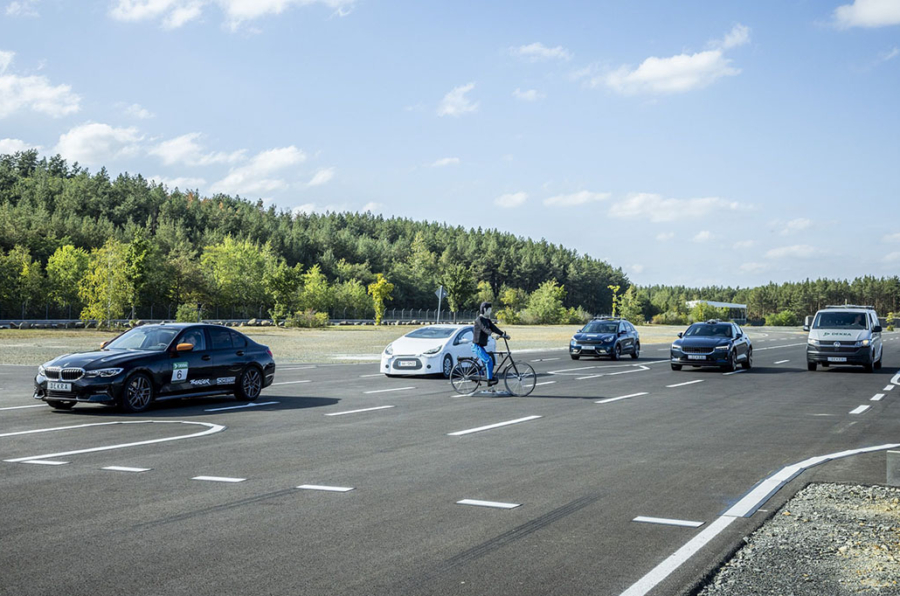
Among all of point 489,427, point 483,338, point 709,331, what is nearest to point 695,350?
point 709,331

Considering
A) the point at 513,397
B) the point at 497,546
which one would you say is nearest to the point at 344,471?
the point at 497,546

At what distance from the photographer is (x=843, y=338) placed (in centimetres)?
2558

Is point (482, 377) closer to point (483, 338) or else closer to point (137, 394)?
point (483, 338)

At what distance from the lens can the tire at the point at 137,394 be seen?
1342cm

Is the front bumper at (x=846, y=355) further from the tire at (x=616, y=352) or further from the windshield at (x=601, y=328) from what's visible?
the windshield at (x=601, y=328)

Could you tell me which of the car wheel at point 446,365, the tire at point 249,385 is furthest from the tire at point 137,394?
the car wheel at point 446,365

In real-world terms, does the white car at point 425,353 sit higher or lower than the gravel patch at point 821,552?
higher

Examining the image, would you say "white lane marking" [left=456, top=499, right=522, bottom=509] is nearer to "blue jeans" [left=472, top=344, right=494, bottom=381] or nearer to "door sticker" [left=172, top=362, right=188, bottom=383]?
"door sticker" [left=172, top=362, right=188, bottom=383]

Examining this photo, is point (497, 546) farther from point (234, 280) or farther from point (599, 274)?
point (599, 274)

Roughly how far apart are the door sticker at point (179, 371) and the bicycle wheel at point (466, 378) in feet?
17.6

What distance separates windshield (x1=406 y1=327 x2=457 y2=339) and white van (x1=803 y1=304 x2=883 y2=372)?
420 inches

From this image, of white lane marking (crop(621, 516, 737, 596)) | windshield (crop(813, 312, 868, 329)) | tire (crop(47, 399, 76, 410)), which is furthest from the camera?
windshield (crop(813, 312, 868, 329))

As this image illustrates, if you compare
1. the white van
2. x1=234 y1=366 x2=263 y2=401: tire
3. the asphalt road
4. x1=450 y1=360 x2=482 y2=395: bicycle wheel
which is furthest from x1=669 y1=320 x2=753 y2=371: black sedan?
x1=234 y1=366 x2=263 y2=401: tire

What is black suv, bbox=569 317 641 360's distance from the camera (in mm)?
31562
